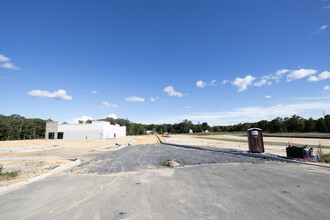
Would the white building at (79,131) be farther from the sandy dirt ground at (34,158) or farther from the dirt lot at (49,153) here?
the sandy dirt ground at (34,158)

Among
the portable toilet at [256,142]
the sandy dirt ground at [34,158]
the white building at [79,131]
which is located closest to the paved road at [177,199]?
the sandy dirt ground at [34,158]

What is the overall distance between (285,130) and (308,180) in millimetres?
118829

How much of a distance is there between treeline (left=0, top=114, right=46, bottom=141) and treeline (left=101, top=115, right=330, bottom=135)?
55944mm

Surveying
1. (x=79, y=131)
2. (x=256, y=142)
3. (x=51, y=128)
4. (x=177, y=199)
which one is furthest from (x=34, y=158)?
(x=51, y=128)

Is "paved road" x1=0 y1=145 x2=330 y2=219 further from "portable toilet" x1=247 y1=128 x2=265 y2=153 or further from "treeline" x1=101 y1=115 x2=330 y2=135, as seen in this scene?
"treeline" x1=101 y1=115 x2=330 y2=135

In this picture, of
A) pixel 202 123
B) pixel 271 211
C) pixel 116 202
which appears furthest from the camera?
pixel 202 123

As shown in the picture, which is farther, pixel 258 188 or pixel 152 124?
pixel 152 124

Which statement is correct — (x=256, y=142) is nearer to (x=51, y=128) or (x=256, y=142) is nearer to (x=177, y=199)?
(x=177, y=199)

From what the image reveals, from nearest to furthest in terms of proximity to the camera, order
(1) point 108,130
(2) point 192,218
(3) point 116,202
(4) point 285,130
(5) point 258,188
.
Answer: (2) point 192,218, (3) point 116,202, (5) point 258,188, (1) point 108,130, (4) point 285,130

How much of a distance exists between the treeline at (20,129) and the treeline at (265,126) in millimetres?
55944

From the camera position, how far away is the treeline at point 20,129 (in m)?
63.6

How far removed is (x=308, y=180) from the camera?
714 centimetres

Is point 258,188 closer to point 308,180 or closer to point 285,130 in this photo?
point 308,180

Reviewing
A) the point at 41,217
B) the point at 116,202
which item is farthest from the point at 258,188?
the point at 41,217
